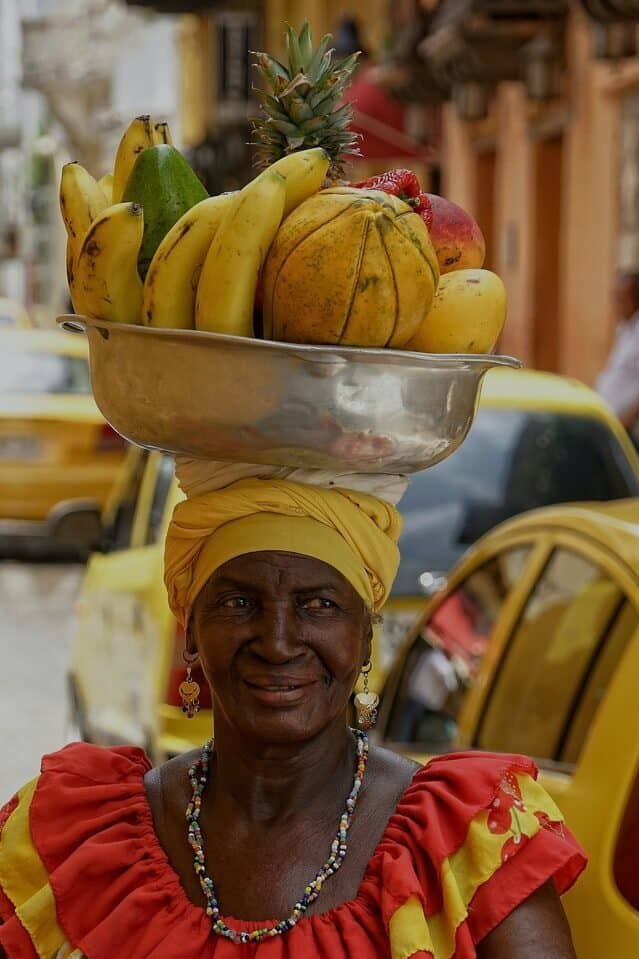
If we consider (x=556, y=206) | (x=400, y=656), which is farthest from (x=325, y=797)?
(x=556, y=206)

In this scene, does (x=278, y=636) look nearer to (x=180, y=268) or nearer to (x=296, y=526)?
(x=296, y=526)

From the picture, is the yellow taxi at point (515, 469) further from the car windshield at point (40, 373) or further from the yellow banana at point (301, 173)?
the car windshield at point (40, 373)

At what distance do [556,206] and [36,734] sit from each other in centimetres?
1054

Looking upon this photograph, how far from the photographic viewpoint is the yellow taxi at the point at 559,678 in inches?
138

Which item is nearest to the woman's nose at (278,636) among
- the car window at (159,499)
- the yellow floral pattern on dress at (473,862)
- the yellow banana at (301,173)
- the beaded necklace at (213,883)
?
the beaded necklace at (213,883)

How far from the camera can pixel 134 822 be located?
3.04 m

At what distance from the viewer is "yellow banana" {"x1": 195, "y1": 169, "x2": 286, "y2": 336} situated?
2.67 meters

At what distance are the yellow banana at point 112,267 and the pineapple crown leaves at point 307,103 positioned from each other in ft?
0.92

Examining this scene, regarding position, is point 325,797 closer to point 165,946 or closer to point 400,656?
point 165,946

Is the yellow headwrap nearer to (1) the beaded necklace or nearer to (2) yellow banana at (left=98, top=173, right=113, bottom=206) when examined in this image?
(1) the beaded necklace

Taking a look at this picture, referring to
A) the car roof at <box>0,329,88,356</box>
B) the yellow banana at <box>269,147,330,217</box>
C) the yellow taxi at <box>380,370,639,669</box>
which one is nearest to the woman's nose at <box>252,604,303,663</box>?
the yellow banana at <box>269,147,330,217</box>

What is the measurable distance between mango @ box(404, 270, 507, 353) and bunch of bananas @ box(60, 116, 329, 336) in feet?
0.77

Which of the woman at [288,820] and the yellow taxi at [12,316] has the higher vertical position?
the woman at [288,820]

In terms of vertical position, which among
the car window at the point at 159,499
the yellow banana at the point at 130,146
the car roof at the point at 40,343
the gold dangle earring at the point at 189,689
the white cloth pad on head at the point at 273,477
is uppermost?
the yellow banana at the point at 130,146
